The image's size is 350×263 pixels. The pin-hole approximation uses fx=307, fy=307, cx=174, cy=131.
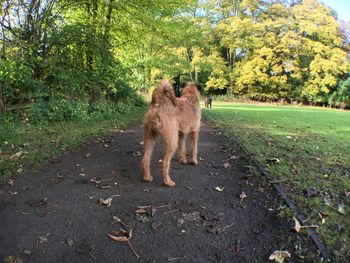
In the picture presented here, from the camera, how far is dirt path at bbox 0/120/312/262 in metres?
2.60

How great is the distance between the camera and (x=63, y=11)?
10.5 m

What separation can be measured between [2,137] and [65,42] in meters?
4.37

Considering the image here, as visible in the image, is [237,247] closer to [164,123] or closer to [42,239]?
[42,239]

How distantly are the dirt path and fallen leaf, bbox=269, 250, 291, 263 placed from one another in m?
0.07

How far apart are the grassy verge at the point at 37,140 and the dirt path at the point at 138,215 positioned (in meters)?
0.42

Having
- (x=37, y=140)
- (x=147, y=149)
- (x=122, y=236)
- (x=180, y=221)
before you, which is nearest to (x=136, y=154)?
(x=147, y=149)

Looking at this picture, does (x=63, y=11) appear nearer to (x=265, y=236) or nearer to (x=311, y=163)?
(x=311, y=163)

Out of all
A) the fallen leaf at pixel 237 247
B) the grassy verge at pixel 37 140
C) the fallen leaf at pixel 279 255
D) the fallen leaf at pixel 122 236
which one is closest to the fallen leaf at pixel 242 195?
the fallen leaf at pixel 237 247

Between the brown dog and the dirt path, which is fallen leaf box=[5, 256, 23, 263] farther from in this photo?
the brown dog

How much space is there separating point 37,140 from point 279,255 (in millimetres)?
5427

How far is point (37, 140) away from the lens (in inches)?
252

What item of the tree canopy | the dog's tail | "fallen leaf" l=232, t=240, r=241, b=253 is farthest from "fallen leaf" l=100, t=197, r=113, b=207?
the tree canopy

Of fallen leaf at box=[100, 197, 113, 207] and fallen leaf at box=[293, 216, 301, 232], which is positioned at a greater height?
fallen leaf at box=[293, 216, 301, 232]

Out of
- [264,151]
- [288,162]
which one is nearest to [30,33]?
[264,151]
